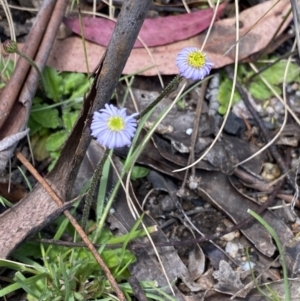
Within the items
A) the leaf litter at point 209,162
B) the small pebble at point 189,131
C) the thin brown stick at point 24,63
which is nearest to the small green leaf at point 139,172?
the leaf litter at point 209,162

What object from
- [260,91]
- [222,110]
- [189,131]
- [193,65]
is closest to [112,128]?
[193,65]

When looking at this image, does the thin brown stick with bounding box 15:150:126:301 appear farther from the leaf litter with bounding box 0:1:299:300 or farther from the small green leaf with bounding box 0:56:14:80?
the small green leaf with bounding box 0:56:14:80

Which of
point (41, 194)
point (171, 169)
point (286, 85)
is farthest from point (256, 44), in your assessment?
point (41, 194)

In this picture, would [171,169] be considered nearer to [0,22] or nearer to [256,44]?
[256,44]

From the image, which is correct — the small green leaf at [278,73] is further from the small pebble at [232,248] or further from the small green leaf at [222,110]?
the small pebble at [232,248]

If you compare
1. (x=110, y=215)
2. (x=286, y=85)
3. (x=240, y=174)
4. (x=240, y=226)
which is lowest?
(x=110, y=215)
